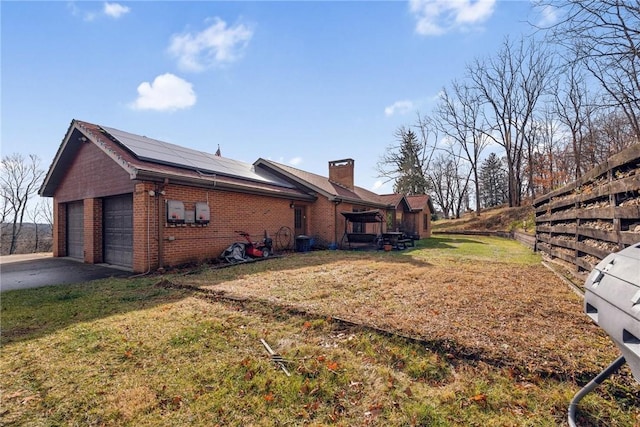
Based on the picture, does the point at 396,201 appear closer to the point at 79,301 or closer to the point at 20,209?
the point at 79,301

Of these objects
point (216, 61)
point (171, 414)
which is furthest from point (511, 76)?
point (171, 414)

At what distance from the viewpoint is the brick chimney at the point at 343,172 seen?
2061 cm

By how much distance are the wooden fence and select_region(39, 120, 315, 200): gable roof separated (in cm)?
967

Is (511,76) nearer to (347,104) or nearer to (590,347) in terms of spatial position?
(347,104)

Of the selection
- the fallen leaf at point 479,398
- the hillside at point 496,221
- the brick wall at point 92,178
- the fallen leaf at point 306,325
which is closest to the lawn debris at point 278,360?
the fallen leaf at point 306,325

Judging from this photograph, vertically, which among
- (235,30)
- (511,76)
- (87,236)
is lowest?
(87,236)

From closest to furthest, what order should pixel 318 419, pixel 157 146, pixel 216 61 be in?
pixel 318 419, pixel 216 61, pixel 157 146

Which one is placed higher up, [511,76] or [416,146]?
[511,76]

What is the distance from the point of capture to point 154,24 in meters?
7.93

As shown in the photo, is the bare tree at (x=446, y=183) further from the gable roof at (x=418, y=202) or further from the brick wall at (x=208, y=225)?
the brick wall at (x=208, y=225)

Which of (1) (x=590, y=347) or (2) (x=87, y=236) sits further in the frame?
(2) (x=87, y=236)

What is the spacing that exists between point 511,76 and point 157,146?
3468 cm

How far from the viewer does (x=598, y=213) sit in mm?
4965

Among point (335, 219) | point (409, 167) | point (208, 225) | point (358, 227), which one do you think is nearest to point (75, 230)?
point (208, 225)
